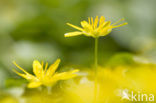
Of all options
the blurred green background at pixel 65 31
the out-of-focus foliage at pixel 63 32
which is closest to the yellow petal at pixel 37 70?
the out-of-focus foliage at pixel 63 32

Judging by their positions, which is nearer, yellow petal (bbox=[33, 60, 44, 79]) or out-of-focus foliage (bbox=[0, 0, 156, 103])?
yellow petal (bbox=[33, 60, 44, 79])

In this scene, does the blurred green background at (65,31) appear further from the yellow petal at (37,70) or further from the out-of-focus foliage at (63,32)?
the yellow petal at (37,70)

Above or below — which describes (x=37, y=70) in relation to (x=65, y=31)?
below

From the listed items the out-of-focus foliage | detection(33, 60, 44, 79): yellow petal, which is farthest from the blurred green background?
detection(33, 60, 44, 79): yellow petal

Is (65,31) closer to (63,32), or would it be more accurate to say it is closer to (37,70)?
(63,32)

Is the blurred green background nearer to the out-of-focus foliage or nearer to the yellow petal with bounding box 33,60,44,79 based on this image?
the out-of-focus foliage

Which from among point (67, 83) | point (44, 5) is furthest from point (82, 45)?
point (67, 83)

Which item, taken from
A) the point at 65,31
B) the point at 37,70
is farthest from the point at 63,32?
the point at 37,70

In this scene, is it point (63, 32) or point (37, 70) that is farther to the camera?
point (63, 32)

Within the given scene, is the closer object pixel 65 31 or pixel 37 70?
pixel 37 70

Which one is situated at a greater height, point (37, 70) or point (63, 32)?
point (63, 32)
